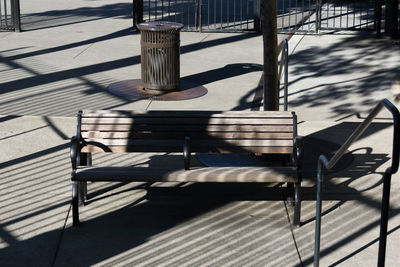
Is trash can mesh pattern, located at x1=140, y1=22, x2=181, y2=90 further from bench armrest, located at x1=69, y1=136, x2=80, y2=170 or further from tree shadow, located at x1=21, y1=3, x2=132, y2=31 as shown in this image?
tree shadow, located at x1=21, y1=3, x2=132, y2=31

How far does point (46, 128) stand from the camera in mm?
9109

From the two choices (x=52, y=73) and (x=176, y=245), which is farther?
(x=52, y=73)

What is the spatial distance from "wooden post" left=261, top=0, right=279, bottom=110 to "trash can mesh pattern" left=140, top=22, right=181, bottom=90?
2.93 meters

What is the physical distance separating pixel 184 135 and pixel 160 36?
4.02 m

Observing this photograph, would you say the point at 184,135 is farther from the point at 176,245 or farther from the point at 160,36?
the point at 160,36

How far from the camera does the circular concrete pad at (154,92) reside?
10703 mm

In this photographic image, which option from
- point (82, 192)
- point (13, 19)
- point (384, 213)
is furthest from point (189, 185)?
point (13, 19)

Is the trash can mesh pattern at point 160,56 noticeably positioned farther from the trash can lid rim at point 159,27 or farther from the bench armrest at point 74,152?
the bench armrest at point 74,152

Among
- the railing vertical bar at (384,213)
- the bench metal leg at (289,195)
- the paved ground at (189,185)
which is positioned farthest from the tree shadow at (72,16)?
the railing vertical bar at (384,213)

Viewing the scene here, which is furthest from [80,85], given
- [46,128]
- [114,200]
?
[114,200]

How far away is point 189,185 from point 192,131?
0.81m

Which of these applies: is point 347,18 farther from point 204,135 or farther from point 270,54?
point 204,135

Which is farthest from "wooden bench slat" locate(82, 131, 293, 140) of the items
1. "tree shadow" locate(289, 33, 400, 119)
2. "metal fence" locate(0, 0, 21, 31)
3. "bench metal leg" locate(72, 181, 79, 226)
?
"metal fence" locate(0, 0, 21, 31)

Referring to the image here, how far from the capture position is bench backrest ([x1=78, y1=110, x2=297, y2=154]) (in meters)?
6.77
